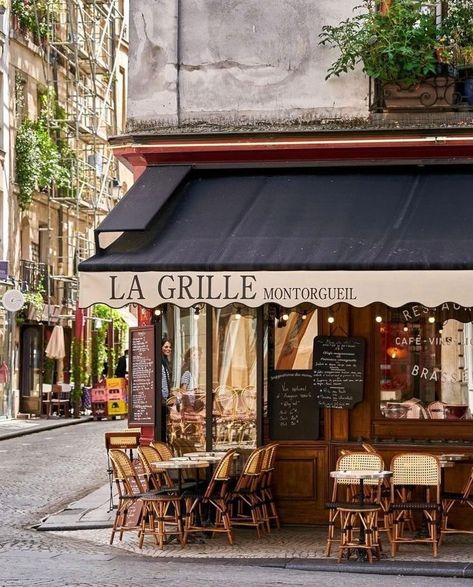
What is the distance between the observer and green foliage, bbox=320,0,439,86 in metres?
15.6

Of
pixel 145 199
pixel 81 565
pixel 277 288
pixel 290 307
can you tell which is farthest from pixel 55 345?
pixel 81 565

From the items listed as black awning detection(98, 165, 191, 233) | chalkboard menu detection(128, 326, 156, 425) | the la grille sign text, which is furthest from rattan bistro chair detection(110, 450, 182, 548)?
black awning detection(98, 165, 191, 233)

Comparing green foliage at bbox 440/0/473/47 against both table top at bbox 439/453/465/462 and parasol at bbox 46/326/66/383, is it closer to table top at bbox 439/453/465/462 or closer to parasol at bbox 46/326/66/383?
table top at bbox 439/453/465/462

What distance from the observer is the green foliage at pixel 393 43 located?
51.3ft

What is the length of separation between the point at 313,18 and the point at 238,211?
2848mm

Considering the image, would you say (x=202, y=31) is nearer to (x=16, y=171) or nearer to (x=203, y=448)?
(x=203, y=448)

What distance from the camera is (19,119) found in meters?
42.6

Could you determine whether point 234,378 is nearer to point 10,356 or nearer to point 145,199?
point 145,199

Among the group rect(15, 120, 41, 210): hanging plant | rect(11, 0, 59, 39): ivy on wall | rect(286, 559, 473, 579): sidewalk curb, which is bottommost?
rect(286, 559, 473, 579): sidewalk curb

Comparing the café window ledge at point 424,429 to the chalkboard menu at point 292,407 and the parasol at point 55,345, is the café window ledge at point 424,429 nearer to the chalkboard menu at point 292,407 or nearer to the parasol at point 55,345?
the chalkboard menu at point 292,407

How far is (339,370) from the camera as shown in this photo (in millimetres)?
15609

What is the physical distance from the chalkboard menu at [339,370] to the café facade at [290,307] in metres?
0.01

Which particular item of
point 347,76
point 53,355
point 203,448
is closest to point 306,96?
point 347,76

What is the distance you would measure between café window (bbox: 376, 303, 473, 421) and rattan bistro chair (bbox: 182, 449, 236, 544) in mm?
2015
